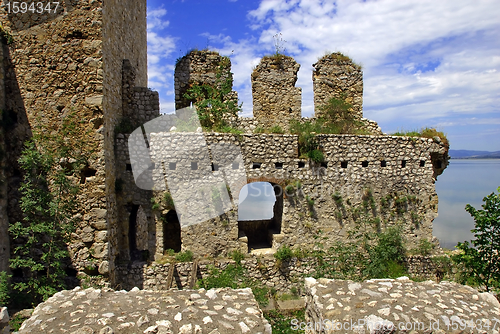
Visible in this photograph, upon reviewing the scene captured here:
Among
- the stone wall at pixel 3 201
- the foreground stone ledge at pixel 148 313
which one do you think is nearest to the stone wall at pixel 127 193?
the stone wall at pixel 3 201

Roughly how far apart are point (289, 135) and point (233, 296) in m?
6.26

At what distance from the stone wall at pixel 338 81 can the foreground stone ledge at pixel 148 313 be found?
402 inches

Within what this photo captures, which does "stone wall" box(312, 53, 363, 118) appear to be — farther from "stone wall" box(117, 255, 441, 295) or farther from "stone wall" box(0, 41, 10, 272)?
"stone wall" box(0, 41, 10, 272)

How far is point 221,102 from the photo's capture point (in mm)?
11500

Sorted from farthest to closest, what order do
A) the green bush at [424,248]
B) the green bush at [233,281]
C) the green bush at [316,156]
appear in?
the green bush at [424,248]
the green bush at [316,156]
the green bush at [233,281]

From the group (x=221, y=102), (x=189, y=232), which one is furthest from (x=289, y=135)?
(x=189, y=232)

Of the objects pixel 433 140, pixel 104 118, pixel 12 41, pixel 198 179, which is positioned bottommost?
pixel 198 179

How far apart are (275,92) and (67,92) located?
7967 millimetres

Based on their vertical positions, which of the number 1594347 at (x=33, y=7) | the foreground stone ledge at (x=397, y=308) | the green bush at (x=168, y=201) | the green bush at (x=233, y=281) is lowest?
the green bush at (x=233, y=281)

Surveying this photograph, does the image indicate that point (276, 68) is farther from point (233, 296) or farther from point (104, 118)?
point (233, 296)

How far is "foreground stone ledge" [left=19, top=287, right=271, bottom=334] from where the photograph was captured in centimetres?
405

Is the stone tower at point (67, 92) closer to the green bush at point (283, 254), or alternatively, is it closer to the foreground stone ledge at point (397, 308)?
the green bush at point (283, 254)

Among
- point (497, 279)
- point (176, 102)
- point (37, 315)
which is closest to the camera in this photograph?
point (37, 315)

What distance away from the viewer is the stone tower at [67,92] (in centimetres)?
796
